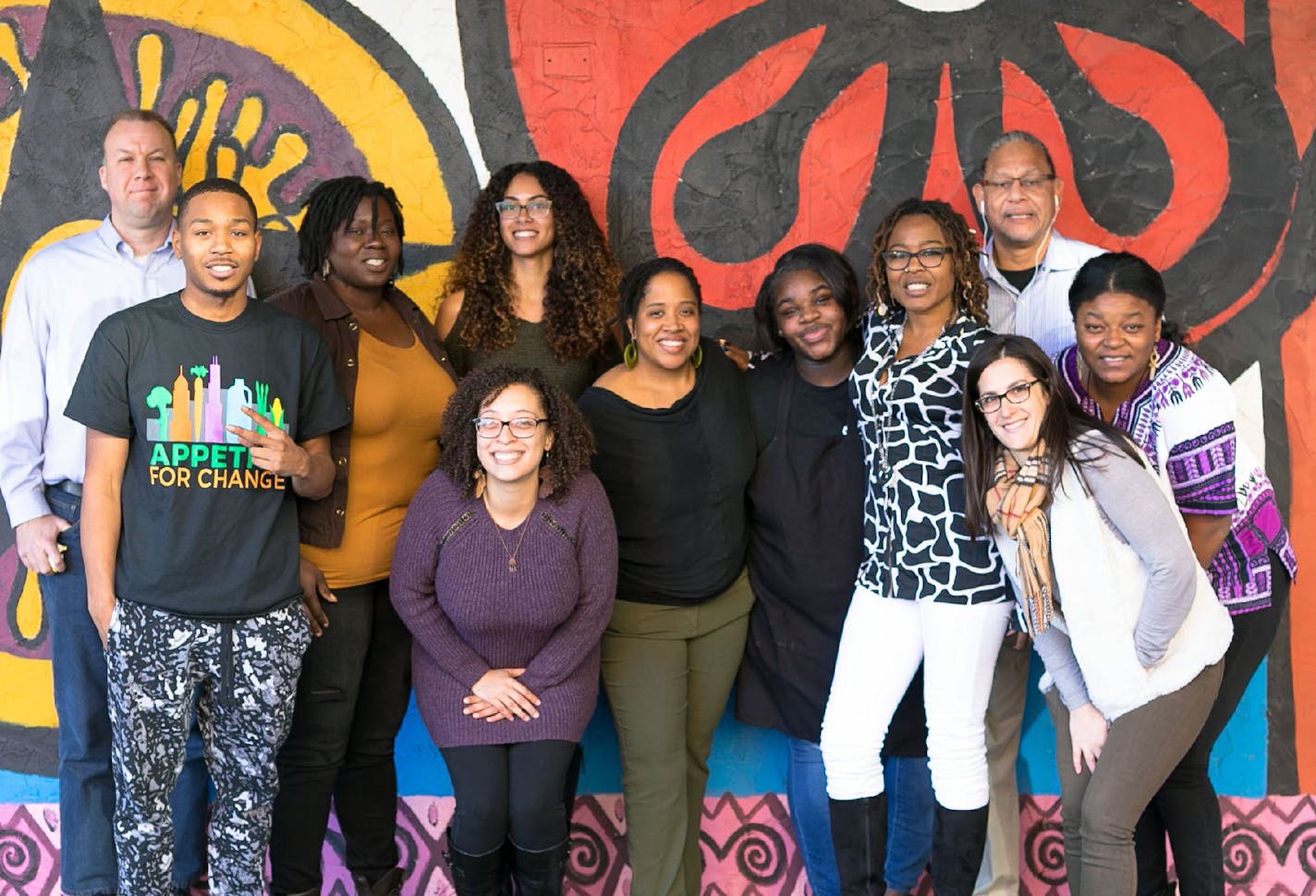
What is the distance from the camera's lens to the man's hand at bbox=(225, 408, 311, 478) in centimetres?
278

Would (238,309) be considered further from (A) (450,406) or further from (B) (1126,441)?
(B) (1126,441)

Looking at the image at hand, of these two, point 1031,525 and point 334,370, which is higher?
point 334,370

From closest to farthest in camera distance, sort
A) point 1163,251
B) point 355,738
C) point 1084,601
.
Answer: point 1084,601 → point 355,738 → point 1163,251

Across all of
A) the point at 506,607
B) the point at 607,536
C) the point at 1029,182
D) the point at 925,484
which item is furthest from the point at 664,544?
the point at 1029,182

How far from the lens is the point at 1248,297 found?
366 cm

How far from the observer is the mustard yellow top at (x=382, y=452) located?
313 centimetres

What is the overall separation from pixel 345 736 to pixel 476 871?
20.9 inches

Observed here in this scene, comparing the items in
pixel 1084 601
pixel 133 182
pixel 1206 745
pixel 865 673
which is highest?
pixel 133 182

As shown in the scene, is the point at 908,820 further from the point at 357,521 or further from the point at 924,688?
the point at 357,521

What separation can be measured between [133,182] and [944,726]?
2.69 m

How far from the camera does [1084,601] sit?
2.69 meters

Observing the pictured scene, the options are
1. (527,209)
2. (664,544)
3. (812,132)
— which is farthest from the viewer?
(812,132)

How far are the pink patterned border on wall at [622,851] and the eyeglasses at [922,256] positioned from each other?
68.7 inches

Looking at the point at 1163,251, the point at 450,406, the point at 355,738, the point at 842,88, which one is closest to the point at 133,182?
the point at 450,406
